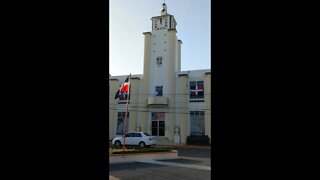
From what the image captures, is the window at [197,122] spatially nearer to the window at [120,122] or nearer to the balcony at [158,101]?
the balcony at [158,101]

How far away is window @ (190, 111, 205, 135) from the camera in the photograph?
2433 cm

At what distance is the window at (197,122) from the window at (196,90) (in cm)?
169

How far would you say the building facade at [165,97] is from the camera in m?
24.5

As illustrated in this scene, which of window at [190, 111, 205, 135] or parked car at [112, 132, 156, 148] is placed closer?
parked car at [112, 132, 156, 148]

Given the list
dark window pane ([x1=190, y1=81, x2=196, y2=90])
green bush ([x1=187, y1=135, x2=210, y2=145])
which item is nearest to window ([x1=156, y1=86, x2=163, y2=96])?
dark window pane ([x1=190, y1=81, x2=196, y2=90])

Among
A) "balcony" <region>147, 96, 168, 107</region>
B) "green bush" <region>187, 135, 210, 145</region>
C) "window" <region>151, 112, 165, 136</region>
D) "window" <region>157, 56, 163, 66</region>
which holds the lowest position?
"green bush" <region>187, 135, 210, 145</region>

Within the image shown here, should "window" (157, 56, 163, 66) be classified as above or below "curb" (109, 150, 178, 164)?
above

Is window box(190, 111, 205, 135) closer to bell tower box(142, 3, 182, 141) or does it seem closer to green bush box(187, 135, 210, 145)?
green bush box(187, 135, 210, 145)

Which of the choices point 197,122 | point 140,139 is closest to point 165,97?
point 197,122
